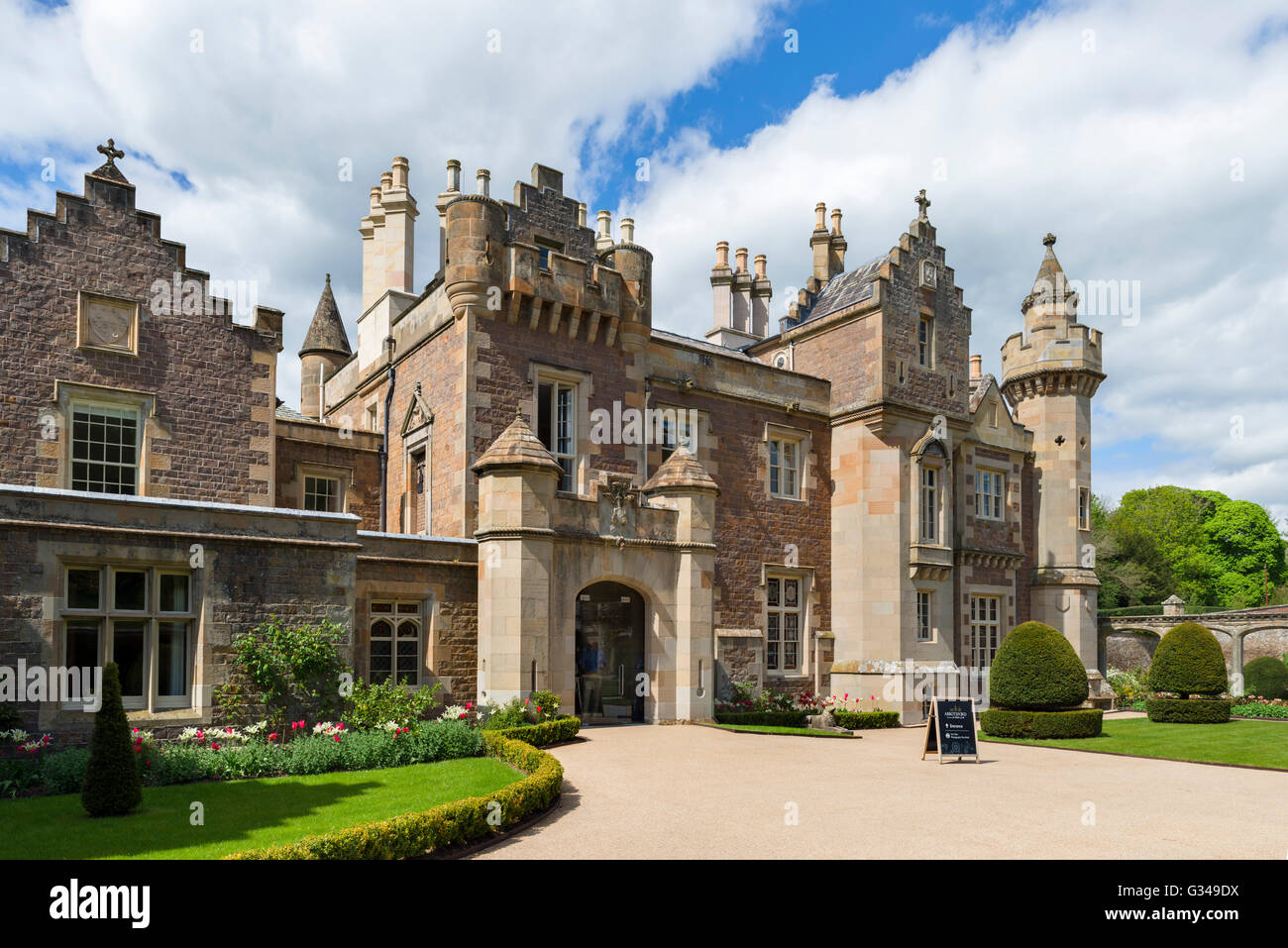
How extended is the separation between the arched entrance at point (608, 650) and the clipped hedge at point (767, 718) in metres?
2.37

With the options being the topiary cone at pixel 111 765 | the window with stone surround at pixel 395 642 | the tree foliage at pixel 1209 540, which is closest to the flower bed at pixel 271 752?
the topiary cone at pixel 111 765

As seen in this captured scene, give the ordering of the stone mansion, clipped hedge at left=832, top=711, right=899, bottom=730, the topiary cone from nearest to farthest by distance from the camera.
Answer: the topiary cone < the stone mansion < clipped hedge at left=832, top=711, right=899, bottom=730

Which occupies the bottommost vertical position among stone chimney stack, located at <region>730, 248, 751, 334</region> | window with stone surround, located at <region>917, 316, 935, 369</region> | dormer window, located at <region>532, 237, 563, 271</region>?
window with stone surround, located at <region>917, 316, 935, 369</region>

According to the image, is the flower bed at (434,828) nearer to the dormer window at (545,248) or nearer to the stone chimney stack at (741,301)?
the dormer window at (545,248)

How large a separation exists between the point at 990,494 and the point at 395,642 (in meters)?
22.6

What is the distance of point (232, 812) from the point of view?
10.8 metres

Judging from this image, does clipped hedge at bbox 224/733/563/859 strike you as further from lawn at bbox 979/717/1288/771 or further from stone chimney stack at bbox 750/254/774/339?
stone chimney stack at bbox 750/254/774/339

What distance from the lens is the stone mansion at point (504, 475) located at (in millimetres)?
15305

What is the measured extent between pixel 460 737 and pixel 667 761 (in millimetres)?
3577

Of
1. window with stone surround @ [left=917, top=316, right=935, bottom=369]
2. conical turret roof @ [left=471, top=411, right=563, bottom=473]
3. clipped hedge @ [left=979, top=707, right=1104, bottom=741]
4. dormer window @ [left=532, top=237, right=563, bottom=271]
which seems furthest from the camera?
window with stone surround @ [left=917, top=316, right=935, bottom=369]

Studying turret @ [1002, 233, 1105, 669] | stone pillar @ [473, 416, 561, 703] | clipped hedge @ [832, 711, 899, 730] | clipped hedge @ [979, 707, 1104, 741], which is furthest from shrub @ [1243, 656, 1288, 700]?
stone pillar @ [473, 416, 561, 703]

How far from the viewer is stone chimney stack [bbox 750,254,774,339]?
36281 millimetres

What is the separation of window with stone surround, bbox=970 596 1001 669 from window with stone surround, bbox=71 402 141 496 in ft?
83.0
